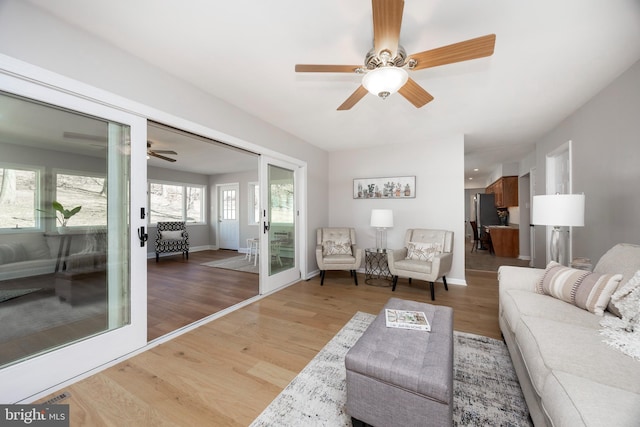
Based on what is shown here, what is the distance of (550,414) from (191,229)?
25.8 ft

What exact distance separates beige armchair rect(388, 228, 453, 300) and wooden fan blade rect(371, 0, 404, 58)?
260cm

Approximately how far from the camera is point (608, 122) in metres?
2.41

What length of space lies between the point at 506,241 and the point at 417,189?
12.5ft

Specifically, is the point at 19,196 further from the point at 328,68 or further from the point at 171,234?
the point at 171,234

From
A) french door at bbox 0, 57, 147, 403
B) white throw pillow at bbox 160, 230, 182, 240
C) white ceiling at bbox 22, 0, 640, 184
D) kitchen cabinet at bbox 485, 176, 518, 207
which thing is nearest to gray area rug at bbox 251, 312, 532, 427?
french door at bbox 0, 57, 147, 403

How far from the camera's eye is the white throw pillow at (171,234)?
600 centimetres

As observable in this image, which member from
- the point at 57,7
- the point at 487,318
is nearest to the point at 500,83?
the point at 487,318

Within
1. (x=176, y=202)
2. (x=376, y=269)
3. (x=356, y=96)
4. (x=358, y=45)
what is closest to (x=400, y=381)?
(x=356, y=96)

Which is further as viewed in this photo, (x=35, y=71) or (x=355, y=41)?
(x=355, y=41)

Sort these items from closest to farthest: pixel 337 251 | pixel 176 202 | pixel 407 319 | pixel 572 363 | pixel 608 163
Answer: pixel 572 363 < pixel 407 319 < pixel 608 163 < pixel 337 251 < pixel 176 202

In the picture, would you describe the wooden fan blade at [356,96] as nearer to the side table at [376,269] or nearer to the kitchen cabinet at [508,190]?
the side table at [376,269]

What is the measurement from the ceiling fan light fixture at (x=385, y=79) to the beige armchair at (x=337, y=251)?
2.62m

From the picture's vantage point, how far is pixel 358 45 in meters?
1.80

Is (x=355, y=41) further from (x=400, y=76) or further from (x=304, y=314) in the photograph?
(x=304, y=314)
